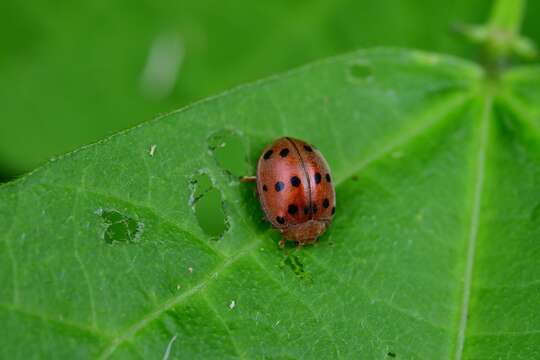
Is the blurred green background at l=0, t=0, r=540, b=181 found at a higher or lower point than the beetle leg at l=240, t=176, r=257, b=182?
higher

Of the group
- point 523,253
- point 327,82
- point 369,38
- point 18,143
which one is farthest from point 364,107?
point 18,143

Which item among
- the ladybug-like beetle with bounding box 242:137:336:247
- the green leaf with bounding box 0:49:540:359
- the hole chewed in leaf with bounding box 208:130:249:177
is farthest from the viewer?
the ladybug-like beetle with bounding box 242:137:336:247

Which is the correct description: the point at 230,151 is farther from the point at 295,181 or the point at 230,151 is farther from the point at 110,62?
the point at 110,62

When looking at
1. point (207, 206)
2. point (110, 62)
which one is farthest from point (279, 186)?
point (110, 62)

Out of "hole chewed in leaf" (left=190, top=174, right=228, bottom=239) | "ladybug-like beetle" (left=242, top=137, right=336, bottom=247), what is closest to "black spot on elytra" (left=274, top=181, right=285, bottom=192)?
"ladybug-like beetle" (left=242, top=137, right=336, bottom=247)

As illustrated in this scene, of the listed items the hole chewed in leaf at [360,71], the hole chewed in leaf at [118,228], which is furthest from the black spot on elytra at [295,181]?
the hole chewed in leaf at [118,228]

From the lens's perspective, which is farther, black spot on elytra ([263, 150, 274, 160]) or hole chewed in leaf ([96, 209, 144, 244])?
black spot on elytra ([263, 150, 274, 160])

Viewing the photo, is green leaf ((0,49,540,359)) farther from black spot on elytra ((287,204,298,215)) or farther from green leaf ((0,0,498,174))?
green leaf ((0,0,498,174))

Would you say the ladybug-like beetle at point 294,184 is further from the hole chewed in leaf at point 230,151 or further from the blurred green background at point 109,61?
the blurred green background at point 109,61
